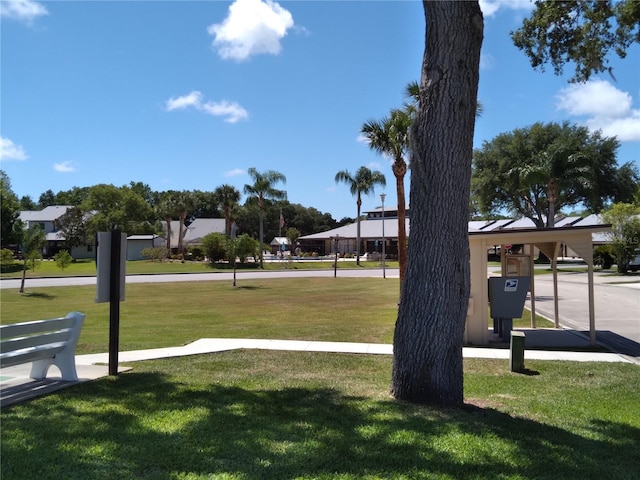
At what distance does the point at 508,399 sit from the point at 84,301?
1897 cm

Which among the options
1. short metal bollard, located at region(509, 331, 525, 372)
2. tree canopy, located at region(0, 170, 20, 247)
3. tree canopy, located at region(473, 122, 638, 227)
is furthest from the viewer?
tree canopy, located at region(0, 170, 20, 247)

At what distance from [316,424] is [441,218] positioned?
2.44m

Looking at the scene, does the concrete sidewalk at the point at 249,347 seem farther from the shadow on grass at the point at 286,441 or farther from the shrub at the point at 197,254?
the shrub at the point at 197,254

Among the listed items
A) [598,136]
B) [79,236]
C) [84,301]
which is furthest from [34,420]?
[79,236]

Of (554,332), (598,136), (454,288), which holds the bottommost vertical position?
(554,332)

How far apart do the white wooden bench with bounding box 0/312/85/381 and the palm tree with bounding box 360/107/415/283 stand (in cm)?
1192

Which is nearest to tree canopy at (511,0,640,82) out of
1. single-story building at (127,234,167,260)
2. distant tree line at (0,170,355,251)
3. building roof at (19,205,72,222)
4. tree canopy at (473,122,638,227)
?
tree canopy at (473,122,638,227)

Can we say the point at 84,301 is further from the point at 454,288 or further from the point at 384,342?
the point at 454,288

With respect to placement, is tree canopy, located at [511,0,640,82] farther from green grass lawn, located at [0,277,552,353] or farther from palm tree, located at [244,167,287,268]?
palm tree, located at [244,167,287,268]

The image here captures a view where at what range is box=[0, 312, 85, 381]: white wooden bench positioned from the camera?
569 cm

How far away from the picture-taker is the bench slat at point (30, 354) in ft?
18.1

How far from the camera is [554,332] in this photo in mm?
12508

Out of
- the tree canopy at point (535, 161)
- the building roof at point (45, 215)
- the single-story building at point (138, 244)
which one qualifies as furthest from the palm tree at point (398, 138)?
the building roof at point (45, 215)

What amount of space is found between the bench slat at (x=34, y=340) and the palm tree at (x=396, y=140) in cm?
1198
